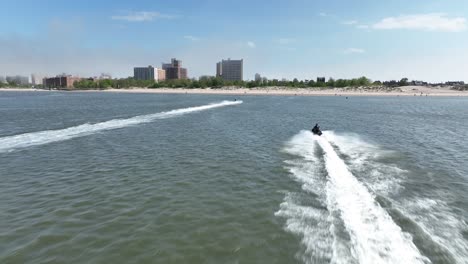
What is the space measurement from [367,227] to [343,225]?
94 centimetres

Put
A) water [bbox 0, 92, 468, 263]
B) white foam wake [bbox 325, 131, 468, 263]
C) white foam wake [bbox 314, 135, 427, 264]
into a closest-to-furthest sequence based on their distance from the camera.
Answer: white foam wake [bbox 314, 135, 427, 264] → water [bbox 0, 92, 468, 263] → white foam wake [bbox 325, 131, 468, 263]

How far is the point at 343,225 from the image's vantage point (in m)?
11.9

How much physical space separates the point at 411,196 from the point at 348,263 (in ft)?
27.9

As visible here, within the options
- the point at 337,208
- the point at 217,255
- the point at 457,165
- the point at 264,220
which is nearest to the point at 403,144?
the point at 457,165

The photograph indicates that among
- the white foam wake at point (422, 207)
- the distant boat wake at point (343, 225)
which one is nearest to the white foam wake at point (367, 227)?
the distant boat wake at point (343, 225)

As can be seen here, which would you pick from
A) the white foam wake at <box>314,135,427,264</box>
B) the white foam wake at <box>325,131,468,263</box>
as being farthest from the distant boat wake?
the white foam wake at <box>325,131,468,263</box>

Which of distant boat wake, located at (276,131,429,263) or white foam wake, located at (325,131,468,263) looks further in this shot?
white foam wake, located at (325,131,468,263)

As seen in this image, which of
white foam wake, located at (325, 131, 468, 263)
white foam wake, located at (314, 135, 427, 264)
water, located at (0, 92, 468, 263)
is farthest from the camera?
white foam wake, located at (325, 131, 468, 263)

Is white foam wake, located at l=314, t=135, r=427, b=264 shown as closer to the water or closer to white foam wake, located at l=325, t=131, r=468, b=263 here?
the water

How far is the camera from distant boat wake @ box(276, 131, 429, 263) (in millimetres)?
9828

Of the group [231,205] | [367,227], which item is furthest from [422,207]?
[231,205]

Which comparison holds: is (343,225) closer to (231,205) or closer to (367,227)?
(367,227)

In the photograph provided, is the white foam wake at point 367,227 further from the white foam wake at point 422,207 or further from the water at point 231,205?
the white foam wake at point 422,207

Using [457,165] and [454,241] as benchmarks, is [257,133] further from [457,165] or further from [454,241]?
[454,241]
